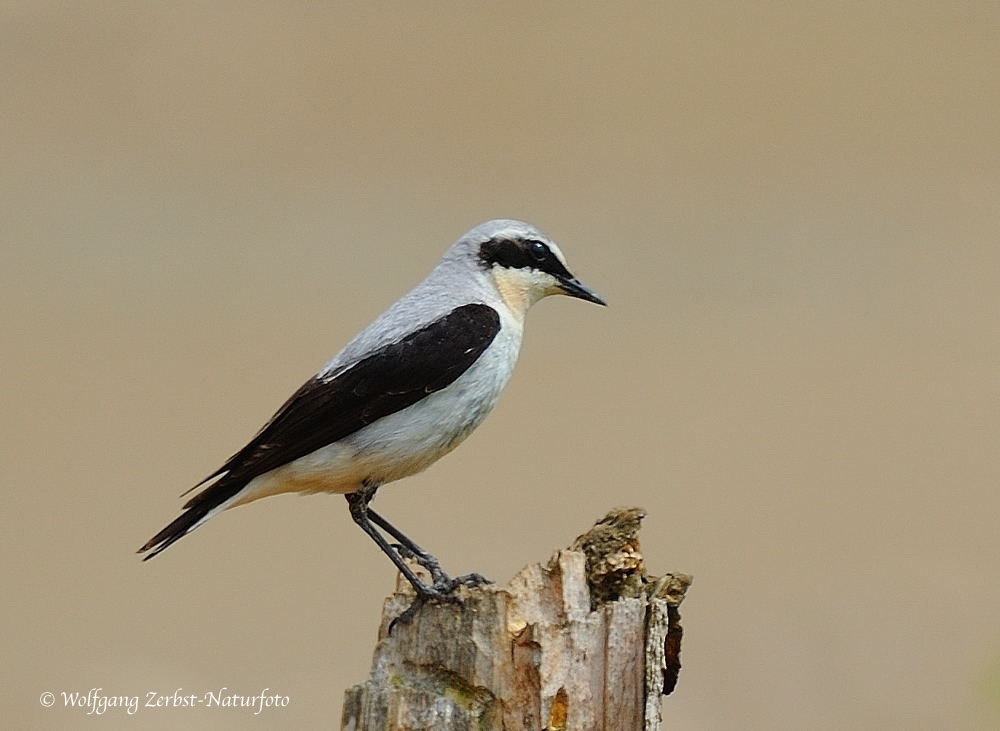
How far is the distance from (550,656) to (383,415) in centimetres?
138

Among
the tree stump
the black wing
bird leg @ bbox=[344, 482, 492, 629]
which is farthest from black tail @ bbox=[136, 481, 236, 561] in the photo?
the tree stump

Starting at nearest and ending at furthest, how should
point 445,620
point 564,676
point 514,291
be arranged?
point 564,676, point 445,620, point 514,291

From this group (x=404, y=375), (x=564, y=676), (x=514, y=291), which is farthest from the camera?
(x=514, y=291)

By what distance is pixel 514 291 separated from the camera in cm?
554

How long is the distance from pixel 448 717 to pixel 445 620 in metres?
0.37

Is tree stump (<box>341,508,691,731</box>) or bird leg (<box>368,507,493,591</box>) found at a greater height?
bird leg (<box>368,507,493,591</box>)

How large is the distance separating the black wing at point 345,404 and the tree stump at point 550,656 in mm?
999

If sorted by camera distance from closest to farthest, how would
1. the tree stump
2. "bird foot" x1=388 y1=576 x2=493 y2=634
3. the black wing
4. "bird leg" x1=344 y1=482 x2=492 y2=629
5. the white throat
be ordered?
the tree stump
"bird foot" x1=388 y1=576 x2=493 y2=634
"bird leg" x1=344 y1=482 x2=492 y2=629
the black wing
the white throat

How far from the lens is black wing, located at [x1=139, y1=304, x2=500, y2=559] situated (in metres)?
A: 4.96

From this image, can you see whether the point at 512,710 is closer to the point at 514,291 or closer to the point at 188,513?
the point at 188,513

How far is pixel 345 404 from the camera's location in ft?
16.3

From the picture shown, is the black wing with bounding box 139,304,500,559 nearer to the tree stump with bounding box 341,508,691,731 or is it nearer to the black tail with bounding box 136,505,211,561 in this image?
the black tail with bounding box 136,505,211,561

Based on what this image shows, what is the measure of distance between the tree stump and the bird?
2.07ft

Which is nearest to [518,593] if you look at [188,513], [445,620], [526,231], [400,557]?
[445,620]
